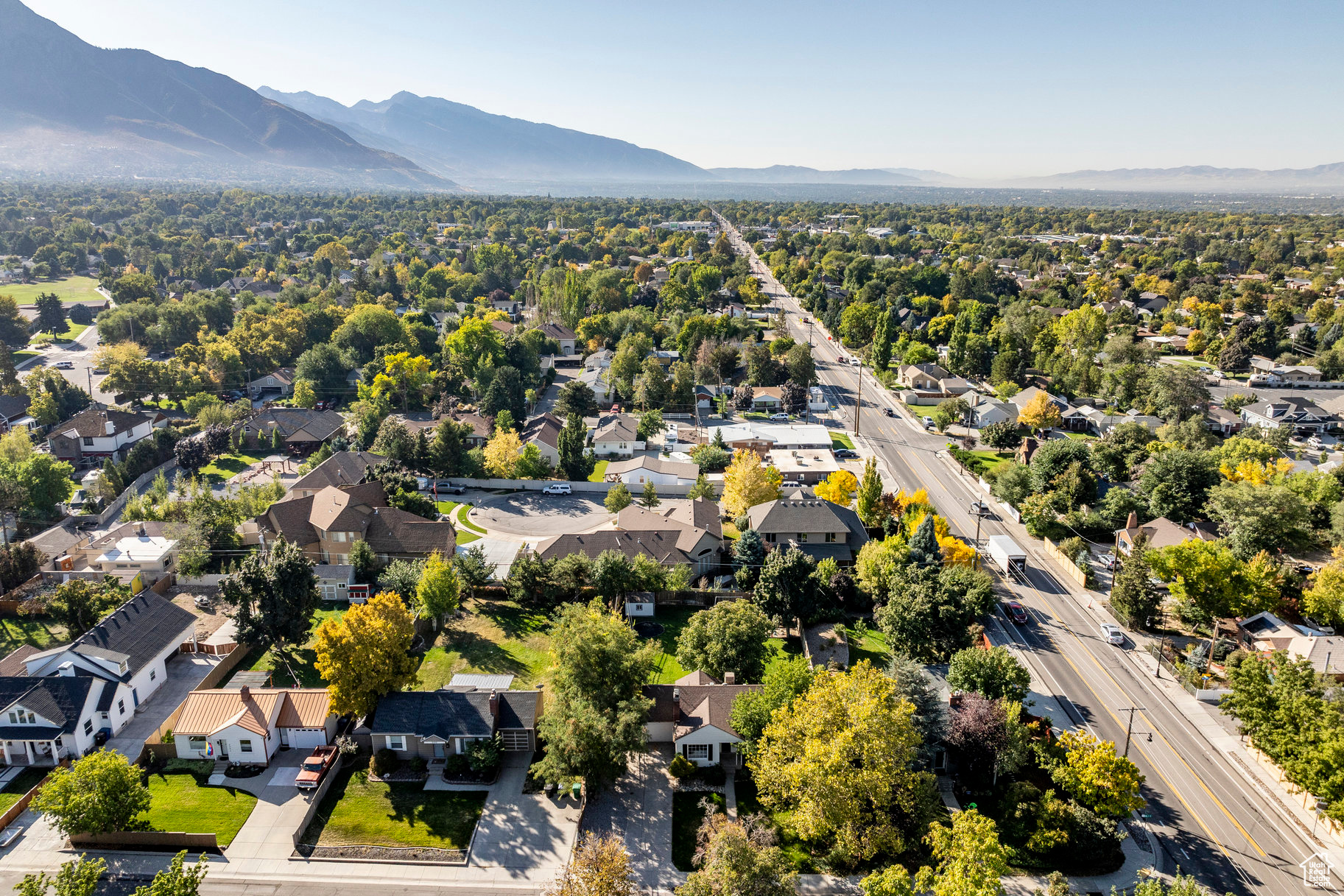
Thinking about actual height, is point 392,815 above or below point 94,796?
below

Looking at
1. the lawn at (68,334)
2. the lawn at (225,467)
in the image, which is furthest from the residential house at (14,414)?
the lawn at (68,334)

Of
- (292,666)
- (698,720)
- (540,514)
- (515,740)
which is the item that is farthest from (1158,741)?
(292,666)

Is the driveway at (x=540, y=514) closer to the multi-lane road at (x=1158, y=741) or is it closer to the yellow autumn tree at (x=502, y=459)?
the yellow autumn tree at (x=502, y=459)

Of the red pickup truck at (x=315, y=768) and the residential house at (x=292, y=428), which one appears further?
the residential house at (x=292, y=428)

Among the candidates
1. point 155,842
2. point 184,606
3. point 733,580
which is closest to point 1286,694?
point 733,580

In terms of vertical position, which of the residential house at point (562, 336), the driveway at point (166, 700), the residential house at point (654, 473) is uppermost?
the residential house at point (562, 336)

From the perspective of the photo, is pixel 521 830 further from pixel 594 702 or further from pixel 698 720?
pixel 698 720

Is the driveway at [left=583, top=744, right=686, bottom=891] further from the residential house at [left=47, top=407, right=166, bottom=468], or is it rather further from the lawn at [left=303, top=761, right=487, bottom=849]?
the residential house at [left=47, top=407, right=166, bottom=468]
